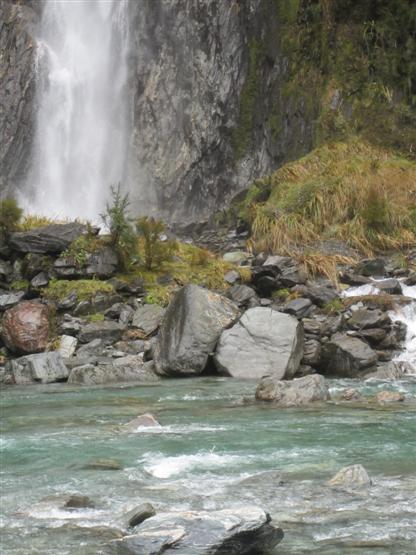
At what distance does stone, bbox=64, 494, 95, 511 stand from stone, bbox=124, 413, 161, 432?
2568 mm

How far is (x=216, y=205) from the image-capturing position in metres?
25.3

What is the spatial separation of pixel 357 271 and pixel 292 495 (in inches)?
412

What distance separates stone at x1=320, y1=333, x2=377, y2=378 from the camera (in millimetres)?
11031

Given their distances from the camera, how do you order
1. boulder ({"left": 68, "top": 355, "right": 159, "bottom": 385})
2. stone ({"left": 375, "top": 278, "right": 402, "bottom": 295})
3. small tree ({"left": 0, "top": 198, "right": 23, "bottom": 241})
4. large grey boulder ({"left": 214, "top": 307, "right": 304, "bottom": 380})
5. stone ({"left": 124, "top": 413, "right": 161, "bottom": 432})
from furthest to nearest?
small tree ({"left": 0, "top": 198, "right": 23, "bottom": 241}) < stone ({"left": 375, "top": 278, "right": 402, "bottom": 295}) < large grey boulder ({"left": 214, "top": 307, "right": 304, "bottom": 380}) < boulder ({"left": 68, "top": 355, "right": 159, "bottom": 385}) < stone ({"left": 124, "top": 413, "right": 161, "bottom": 432})

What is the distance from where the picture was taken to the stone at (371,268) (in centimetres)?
1477

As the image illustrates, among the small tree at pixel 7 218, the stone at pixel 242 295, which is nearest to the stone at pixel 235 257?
the stone at pixel 242 295

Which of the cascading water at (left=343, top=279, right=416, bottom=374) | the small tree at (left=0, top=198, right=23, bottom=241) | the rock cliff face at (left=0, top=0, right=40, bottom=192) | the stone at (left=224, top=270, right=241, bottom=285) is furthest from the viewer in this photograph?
the rock cliff face at (left=0, top=0, right=40, bottom=192)

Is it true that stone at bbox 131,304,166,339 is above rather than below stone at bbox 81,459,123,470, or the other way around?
above

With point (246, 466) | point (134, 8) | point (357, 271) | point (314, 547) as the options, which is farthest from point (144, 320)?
point (134, 8)

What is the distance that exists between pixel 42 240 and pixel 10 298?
1528 mm

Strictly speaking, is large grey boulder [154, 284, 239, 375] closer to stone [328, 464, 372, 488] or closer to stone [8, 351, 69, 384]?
stone [8, 351, 69, 384]

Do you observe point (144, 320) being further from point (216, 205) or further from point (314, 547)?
point (216, 205)

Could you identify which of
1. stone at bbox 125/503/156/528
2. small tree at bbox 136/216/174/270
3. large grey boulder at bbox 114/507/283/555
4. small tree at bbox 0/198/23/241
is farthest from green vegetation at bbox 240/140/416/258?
large grey boulder at bbox 114/507/283/555

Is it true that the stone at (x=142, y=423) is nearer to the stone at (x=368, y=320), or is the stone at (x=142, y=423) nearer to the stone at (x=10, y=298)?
the stone at (x=368, y=320)
